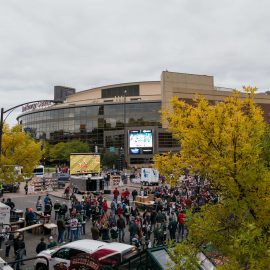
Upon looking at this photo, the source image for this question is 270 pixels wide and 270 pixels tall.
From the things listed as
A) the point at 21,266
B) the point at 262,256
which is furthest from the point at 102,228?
the point at 262,256

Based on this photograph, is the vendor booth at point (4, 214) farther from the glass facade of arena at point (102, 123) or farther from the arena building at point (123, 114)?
the glass facade of arena at point (102, 123)

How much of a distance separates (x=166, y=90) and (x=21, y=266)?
74.1m

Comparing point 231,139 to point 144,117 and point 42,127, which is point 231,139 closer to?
point 144,117

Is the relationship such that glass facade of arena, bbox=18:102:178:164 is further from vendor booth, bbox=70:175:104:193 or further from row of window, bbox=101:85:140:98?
vendor booth, bbox=70:175:104:193

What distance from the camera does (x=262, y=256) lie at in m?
5.86

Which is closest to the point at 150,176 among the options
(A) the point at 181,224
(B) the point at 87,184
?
(B) the point at 87,184

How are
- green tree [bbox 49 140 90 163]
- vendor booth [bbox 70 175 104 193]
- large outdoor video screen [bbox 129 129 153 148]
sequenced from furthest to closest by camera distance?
1. green tree [bbox 49 140 90 163]
2. large outdoor video screen [bbox 129 129 153 148]
3. vendor booth [bbox 70 175 104 193]

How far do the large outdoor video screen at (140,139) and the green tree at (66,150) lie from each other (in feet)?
92.5

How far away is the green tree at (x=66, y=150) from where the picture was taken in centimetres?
8094

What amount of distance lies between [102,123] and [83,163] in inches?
2213

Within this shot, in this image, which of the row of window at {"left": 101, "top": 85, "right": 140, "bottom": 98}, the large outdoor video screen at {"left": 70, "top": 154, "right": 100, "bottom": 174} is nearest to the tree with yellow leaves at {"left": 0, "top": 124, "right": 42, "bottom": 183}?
the large outdoor video screen at {"left": 70, "top": 154, "right": 100, "bottom": 174}

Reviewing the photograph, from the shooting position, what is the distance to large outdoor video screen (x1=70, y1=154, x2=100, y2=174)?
36.9 m

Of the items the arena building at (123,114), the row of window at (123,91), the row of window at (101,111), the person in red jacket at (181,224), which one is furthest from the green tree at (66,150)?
the person in red jacket at (181,224)

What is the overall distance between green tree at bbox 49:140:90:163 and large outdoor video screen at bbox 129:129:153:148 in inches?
1110
